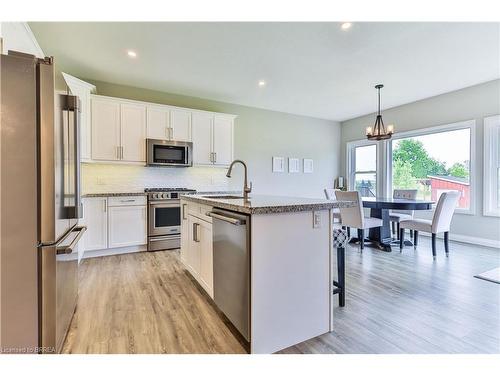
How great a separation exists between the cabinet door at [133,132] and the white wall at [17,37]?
1.28 m

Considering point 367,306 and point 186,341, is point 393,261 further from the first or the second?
point 186,341

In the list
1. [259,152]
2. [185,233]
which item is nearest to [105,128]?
[185,233]

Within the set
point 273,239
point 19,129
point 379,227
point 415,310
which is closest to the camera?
point 19,129

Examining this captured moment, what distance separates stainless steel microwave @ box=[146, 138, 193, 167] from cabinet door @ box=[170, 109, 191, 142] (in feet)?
0.45

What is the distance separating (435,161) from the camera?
15.8ft

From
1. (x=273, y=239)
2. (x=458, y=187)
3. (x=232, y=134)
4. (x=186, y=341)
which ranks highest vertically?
(x=232, y=134)

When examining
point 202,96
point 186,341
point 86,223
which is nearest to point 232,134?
point 202,96

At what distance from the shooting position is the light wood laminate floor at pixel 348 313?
158cm

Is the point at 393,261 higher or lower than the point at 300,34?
lower

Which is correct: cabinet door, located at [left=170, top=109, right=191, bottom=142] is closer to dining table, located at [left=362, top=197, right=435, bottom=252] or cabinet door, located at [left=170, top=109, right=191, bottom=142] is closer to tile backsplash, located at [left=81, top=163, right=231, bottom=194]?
tile backsplash, located at [left=81, top=163, right=231, bottom=194]

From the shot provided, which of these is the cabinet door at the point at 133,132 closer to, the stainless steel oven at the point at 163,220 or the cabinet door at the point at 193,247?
the stainless steel oven at the point at 163,220

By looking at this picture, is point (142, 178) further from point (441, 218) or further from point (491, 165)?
point (491, 165)

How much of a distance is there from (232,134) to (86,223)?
9.55 feet

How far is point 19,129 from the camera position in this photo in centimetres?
126
